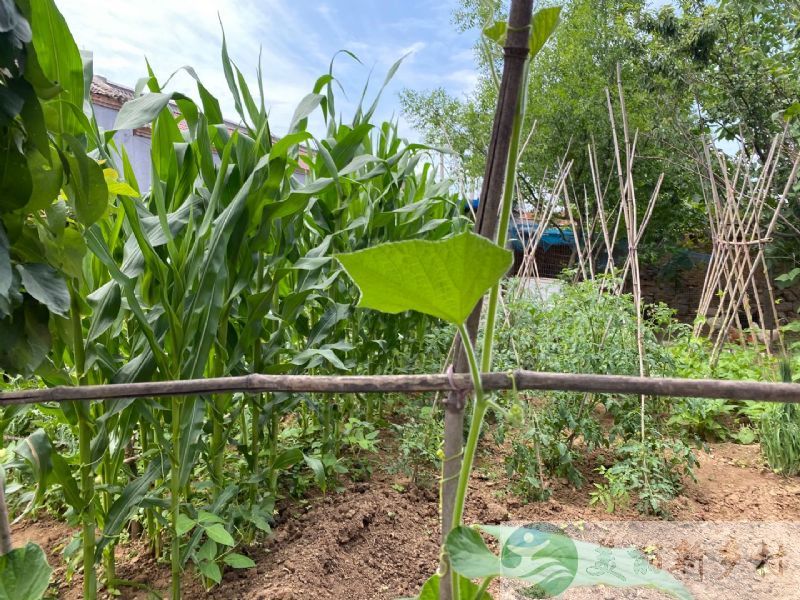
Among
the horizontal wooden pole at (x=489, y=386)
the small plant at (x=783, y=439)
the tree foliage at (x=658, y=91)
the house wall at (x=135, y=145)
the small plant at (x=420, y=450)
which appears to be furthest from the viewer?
the house wall at (x=135, y=145)

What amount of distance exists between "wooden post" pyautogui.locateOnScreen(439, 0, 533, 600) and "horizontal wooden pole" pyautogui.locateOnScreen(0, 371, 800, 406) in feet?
0.14

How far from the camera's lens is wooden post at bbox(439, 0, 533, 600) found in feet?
1.31

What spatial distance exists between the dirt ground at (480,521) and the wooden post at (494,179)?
13 centimetres

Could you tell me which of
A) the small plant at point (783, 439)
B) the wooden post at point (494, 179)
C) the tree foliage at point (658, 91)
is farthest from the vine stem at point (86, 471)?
the tree foliage at point (658, 91)

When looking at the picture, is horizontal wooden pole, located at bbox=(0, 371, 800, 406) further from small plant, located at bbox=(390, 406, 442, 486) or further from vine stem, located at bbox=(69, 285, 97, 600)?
small plant, located at bbox=(390, 406, 442, 486)

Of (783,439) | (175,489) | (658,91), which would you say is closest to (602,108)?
(658,91)

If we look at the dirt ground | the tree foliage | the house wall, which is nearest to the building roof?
the house wall

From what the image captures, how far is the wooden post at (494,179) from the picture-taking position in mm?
398

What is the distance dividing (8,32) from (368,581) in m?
1.47

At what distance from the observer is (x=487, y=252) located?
33 centimetres

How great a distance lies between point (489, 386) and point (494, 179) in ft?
0.60

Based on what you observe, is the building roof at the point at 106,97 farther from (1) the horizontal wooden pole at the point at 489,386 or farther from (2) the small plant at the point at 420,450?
(1) the horizontal wooden pole at the point at 489,386

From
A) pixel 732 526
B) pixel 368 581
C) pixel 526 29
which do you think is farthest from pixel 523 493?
pixel 526 29

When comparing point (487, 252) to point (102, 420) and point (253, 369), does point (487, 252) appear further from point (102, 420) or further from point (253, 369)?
point (253, 369)
